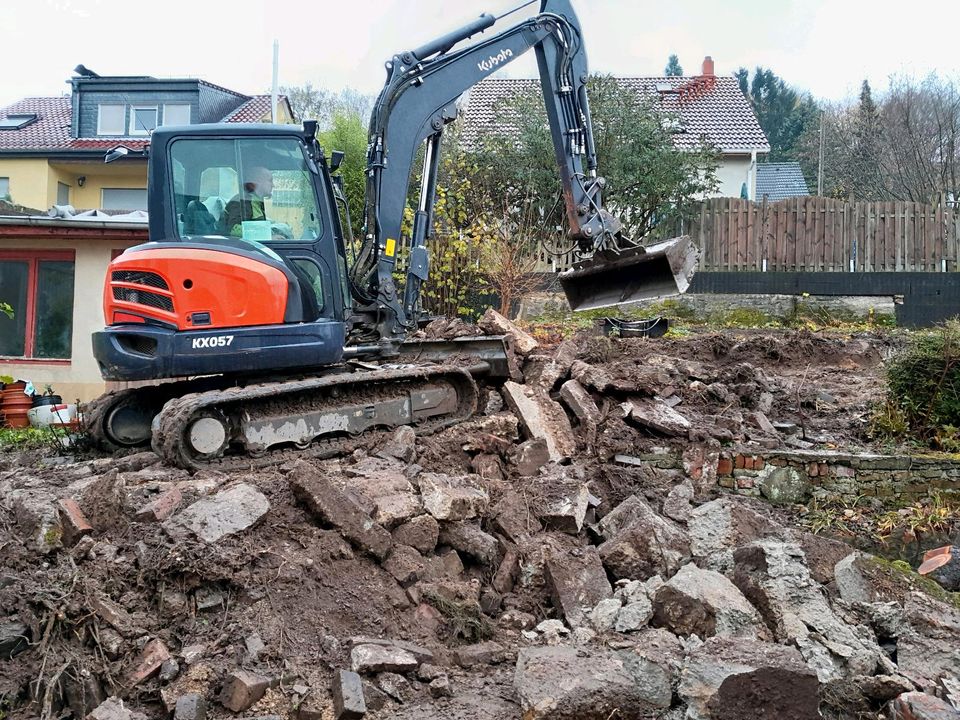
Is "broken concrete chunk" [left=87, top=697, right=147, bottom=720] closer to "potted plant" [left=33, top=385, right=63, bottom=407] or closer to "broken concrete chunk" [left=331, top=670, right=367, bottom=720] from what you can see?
"broken concrete chunk" [left=331, top=670, right=367, bottom=720]

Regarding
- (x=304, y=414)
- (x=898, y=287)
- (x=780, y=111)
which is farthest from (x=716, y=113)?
(x=780, y=111)

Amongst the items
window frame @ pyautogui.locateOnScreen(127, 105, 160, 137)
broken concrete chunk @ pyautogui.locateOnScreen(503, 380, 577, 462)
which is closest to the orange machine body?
broken concrete chunk @ pyautogui.locateOnScreen(503, 380, 577, 462)

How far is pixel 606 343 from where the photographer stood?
38.0ft

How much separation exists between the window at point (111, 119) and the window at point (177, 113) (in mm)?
1235

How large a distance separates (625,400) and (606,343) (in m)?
2.77

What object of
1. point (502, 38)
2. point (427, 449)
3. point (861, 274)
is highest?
point (502, 38)

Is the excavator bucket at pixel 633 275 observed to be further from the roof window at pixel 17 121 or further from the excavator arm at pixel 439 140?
the roof window at pixel 17 121

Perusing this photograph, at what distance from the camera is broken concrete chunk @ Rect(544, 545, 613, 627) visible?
5422 millimetres

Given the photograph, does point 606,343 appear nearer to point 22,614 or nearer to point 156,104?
point 22,614

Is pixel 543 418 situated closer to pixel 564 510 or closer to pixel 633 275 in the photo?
pixel 633 275

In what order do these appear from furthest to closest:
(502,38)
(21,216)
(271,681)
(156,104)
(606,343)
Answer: (156,104)
(21,216)
(606,343)
(502,38)
(271,681)

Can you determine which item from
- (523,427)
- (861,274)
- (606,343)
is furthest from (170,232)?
(861,274)

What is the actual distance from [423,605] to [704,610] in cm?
163

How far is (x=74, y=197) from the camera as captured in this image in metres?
23.3
